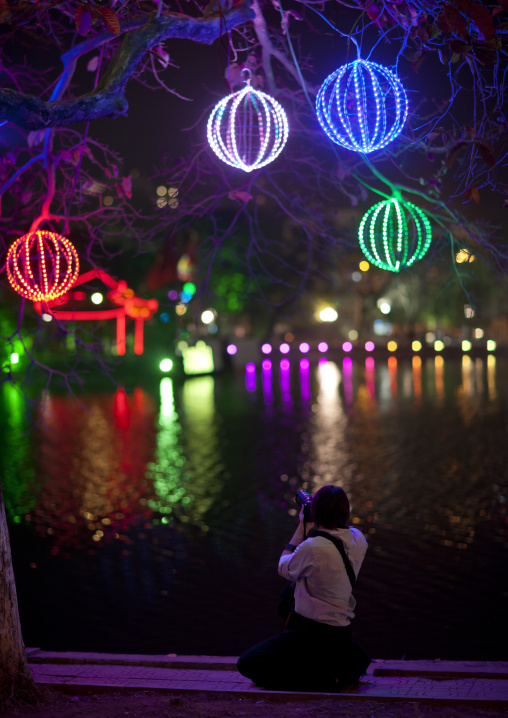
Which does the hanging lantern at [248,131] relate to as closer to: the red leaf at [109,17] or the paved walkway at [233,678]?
the red leaf at [109,17]

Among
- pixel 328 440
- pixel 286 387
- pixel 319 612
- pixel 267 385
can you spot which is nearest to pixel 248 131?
pixel 319 612

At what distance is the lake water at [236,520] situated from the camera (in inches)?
273

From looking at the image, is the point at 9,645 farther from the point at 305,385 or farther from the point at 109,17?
the point at 305,385

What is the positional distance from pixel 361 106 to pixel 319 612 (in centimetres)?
312

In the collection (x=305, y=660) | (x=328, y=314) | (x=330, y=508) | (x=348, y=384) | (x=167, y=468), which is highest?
(x=328, y=314)

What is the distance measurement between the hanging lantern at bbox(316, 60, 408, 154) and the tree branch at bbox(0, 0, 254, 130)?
791 millimetres

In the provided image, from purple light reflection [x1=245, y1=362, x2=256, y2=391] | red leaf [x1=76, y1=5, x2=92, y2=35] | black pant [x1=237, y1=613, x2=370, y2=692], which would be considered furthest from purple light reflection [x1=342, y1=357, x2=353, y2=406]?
red leaf [x1=76, y1=5, x2=92, y2=35]

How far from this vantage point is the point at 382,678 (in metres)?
4.75

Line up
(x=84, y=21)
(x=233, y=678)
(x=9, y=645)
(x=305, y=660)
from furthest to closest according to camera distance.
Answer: (x=233, y=678), (x=84, y=21), (x=305, y=660), (x=9, y=645)

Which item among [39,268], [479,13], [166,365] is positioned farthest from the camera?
[166,365]

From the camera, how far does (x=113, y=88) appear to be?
16.1ft

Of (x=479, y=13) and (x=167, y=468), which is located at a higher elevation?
(x=479, y=13)

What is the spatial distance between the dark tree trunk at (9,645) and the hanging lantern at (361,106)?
3070 millimetres

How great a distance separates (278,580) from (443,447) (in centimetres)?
921
